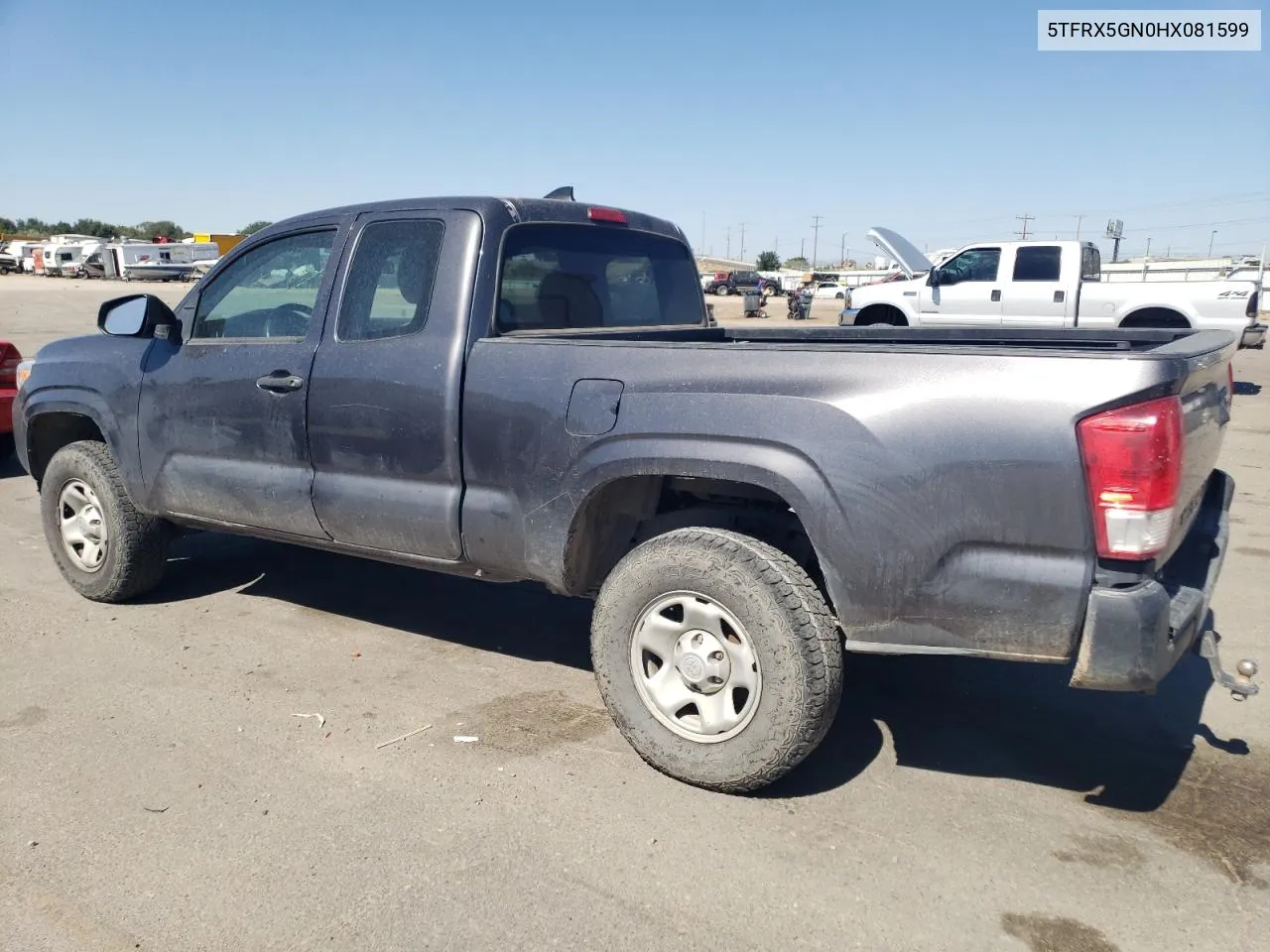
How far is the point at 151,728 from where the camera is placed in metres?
3.64

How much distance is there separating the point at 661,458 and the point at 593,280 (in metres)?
1.45

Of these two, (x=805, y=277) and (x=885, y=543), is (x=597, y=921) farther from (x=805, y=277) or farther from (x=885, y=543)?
(x=805, y=277)

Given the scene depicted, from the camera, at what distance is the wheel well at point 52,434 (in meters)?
5.20

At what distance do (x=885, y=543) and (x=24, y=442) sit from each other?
15.3ft

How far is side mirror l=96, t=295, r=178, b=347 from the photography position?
15.1 feet

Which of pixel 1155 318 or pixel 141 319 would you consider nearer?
pixel 141 319

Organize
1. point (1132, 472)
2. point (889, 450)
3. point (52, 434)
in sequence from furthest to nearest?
point (52, 434), point (889, 450), point (1132, 472)

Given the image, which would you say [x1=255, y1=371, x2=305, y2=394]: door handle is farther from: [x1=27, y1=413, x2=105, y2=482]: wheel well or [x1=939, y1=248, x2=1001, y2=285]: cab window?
[x1=939, y1=248, x2=1001, y2=285]: cab window

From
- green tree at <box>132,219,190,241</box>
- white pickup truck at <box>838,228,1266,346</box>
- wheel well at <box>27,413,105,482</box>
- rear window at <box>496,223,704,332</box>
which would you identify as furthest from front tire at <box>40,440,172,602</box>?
green tree at <box>132,219,190,241</box>

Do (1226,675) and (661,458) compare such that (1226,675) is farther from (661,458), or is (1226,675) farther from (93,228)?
(93,228)

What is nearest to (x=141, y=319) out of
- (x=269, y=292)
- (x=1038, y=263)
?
(x=269, y=292)

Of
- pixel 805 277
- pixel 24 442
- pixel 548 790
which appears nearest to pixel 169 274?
pixel 805 277

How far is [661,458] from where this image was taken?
3156 mm

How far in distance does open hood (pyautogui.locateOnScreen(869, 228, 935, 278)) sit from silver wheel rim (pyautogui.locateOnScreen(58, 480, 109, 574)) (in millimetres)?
14990
